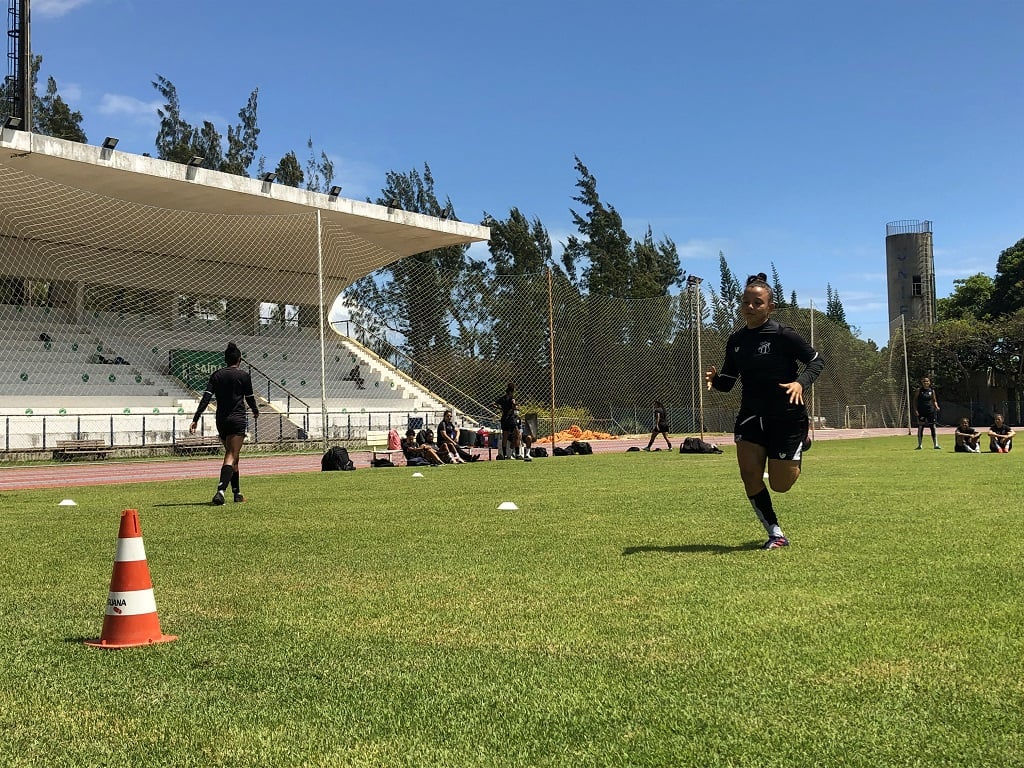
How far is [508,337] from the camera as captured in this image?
32.3 metres

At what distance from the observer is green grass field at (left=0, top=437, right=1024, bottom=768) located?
2857mm

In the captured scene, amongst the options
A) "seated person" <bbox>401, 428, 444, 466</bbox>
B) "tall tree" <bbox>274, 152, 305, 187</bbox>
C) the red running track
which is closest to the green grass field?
the red running track

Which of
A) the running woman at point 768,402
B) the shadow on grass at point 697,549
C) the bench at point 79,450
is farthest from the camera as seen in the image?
the bench at point 79,450

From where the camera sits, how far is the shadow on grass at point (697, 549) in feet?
21.7

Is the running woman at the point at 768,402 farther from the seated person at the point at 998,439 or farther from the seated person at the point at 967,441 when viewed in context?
Result: the seated person at the point at 998,439

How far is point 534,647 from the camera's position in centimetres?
399

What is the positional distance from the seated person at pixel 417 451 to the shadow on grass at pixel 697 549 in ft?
49.6

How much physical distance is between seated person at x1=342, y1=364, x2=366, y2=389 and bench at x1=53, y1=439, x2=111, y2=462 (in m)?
13.2

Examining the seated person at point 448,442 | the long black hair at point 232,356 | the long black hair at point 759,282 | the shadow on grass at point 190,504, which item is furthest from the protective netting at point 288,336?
the long black hair at point 759,282

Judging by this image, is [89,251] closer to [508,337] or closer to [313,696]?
[508,337]

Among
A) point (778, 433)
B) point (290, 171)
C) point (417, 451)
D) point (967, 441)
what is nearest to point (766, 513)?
point (778, 433)

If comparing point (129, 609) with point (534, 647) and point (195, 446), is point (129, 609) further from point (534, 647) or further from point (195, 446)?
point (195, 446)

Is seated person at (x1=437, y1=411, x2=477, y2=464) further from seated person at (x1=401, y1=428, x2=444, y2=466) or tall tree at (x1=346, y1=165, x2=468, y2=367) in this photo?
tall tree at (x1=346, y1=165, x2=468, y2=367)

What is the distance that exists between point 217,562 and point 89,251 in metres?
30.6
